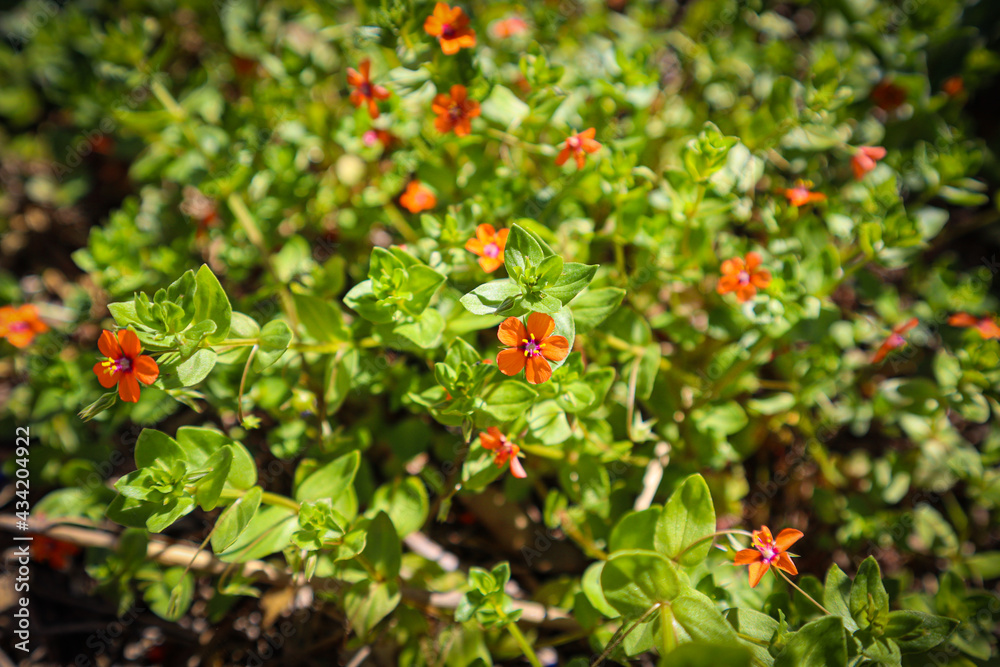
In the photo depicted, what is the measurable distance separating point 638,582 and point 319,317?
152 centimetres

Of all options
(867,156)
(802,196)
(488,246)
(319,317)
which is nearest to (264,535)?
(319,317)

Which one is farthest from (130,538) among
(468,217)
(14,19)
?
(14,19)

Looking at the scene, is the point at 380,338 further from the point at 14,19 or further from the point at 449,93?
the point at 14,19

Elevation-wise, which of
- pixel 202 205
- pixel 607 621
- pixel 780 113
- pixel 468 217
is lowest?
pixel 607 621

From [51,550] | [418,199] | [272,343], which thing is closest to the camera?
[272,343]

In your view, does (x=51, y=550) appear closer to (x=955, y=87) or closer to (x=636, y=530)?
(x=636, y=530)

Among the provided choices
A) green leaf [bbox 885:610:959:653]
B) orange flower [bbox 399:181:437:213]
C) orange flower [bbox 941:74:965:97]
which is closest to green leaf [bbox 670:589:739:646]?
green leaf [bbox 885:610:959:653]

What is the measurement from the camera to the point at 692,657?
160 cm

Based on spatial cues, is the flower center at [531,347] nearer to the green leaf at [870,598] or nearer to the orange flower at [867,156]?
the green leaf at [870,598]

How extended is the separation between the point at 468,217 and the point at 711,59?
1924 mm

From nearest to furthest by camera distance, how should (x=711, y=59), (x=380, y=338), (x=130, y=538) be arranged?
(x=380, y=338), (x=130, y=538), (x=711, y=59)

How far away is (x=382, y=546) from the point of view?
7.47 feet

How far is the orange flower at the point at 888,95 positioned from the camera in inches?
125

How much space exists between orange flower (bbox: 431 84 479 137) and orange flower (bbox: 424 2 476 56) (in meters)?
0.18
